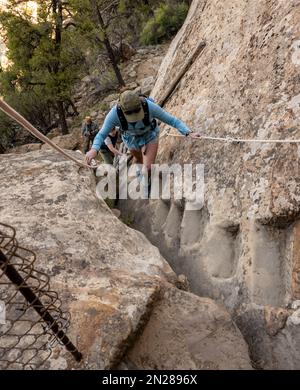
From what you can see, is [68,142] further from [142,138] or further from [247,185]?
[247,185]

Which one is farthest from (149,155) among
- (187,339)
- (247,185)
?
(187,339)

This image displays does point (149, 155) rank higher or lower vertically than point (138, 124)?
lower

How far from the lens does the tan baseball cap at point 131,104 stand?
5.28m

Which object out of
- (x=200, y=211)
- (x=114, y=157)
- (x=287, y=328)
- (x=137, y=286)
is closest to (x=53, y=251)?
(x=137, y=286)

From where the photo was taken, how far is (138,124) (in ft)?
19.5

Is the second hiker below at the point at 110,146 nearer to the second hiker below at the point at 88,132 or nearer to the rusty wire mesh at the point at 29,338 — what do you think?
the second hiker below at the point at 88,132

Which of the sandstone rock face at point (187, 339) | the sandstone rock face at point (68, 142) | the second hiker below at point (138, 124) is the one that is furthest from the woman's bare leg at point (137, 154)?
the sandstone rock face at point (68, 142)

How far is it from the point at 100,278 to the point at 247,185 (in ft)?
6.34

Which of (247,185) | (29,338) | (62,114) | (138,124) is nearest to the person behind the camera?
(29,338)

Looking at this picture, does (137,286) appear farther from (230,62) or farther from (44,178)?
(230,62)

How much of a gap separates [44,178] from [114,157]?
3.97 m

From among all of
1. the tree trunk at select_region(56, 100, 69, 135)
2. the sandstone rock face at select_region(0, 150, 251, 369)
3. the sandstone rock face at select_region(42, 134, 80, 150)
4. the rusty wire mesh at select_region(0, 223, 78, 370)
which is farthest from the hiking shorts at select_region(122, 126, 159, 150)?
the tree trunk at select_region(56, 100, 69, 135)

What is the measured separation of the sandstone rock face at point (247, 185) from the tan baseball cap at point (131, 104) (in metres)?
1.02

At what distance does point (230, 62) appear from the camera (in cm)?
585
